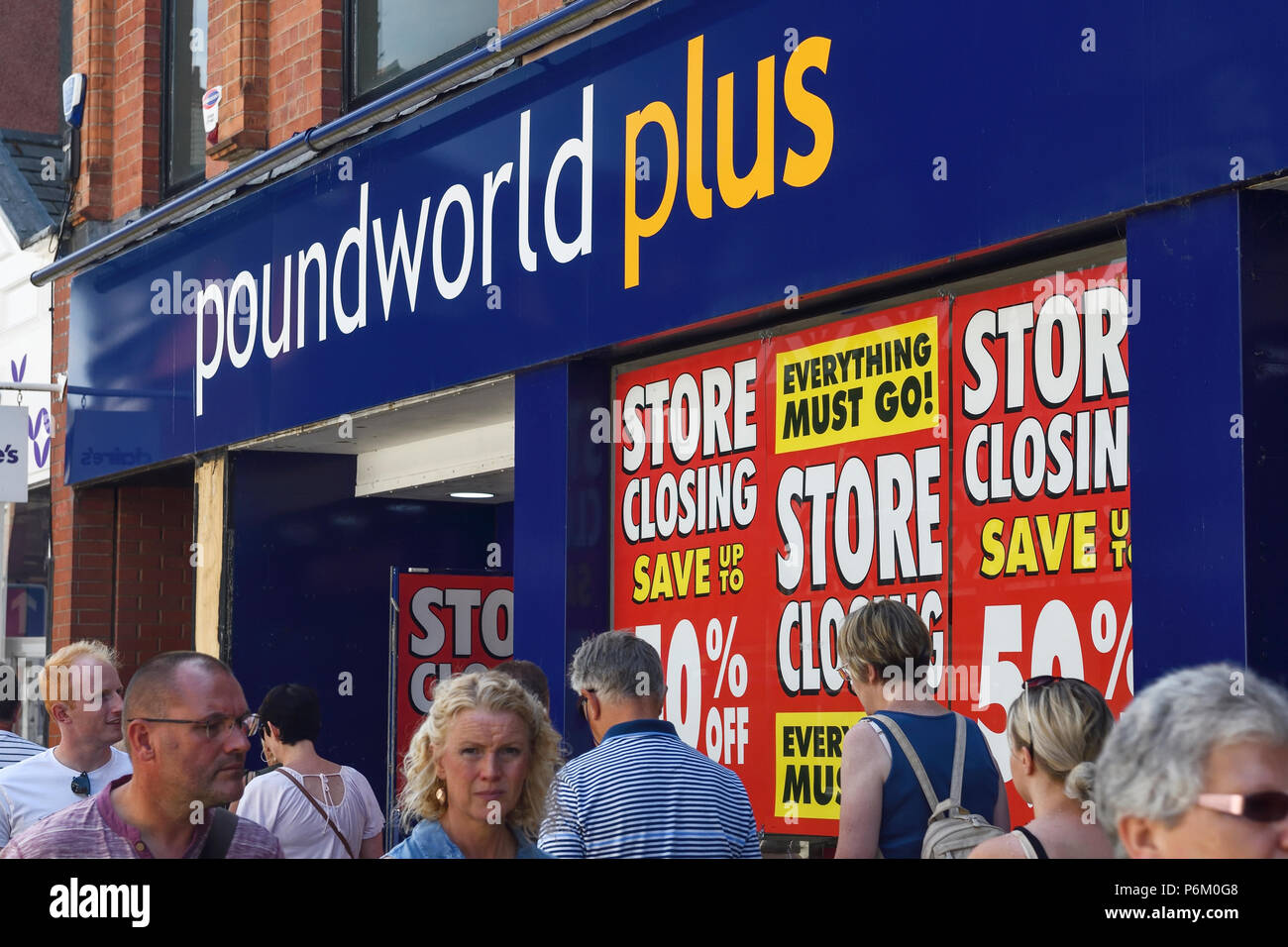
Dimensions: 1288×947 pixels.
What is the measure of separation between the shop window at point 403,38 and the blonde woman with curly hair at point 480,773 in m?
6.01

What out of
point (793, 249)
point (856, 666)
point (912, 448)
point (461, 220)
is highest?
point (461, 220)

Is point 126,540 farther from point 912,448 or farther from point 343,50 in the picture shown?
point 912,448

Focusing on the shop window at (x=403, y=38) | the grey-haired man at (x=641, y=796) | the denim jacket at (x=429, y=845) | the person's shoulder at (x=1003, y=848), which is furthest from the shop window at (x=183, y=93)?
the person's shoulder at (x=1003, y=848)

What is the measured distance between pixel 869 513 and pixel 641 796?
7.73 ft

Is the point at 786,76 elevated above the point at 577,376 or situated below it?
above

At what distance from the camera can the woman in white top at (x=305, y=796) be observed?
231 inches

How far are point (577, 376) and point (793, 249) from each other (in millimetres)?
1628

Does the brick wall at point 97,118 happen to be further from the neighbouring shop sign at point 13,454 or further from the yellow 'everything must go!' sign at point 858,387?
the yellow 'everything must go!' sign at point 858,387

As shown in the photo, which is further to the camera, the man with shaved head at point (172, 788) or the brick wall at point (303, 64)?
the brick wall at point (303, 64)

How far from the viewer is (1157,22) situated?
5258mm

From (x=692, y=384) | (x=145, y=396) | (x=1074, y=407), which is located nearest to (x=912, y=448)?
(x=1074, y=407)

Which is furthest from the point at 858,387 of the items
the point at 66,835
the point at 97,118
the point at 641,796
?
the point at 97,118

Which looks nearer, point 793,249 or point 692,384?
point 793,249

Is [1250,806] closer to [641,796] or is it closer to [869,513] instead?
[641,796]
